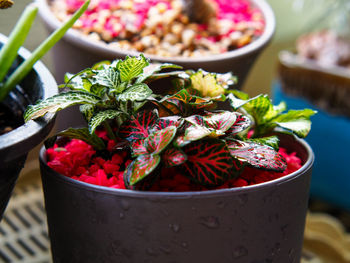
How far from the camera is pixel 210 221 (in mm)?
501

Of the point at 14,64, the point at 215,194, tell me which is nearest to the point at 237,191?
the point at 215,194

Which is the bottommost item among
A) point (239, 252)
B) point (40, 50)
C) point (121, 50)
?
point (239, 252)

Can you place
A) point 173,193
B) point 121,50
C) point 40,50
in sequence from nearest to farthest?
point 173,193 < point 40,50 < point 121,50

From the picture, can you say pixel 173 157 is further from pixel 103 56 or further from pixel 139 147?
pixel 103 56

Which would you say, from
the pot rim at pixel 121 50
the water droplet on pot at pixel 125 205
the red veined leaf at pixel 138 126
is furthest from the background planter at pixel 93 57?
the water droplet on pot at pixel 125 205

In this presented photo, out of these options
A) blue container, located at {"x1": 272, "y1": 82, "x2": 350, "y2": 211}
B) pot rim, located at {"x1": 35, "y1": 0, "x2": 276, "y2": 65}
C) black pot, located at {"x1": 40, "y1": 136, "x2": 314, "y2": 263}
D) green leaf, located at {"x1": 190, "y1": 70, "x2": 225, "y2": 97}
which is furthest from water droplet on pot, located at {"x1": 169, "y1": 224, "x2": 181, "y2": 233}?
blue container, located at {"x1": 272, "y1": 82, "x2": 350, "y2": 211}

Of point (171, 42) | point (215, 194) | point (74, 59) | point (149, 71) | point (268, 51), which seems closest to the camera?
point (215, 194)

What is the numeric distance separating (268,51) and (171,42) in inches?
45.6

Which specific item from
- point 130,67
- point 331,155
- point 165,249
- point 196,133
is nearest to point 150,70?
point 130,67

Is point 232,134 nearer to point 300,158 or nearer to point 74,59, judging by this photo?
point 300,158

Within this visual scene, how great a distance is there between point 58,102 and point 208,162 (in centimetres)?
20

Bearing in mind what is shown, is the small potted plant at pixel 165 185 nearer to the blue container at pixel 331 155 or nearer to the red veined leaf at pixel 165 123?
the red veined leaf at pixel 165 123

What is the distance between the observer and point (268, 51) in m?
2.12

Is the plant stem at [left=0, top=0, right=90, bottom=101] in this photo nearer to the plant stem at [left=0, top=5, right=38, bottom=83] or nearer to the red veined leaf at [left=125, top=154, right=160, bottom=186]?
the plant stem at [left=0, top=5, right=38, bottom=83]
